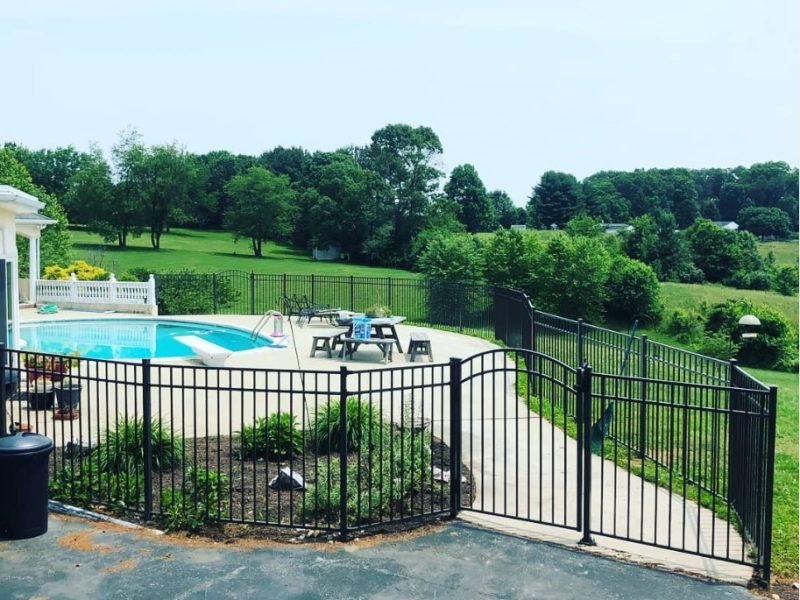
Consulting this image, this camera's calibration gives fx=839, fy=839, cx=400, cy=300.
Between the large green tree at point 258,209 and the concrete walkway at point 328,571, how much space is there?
5835 cm

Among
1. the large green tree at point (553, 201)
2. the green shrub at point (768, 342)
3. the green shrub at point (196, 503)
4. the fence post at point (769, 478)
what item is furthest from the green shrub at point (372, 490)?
the large green tree at point (553, 201)

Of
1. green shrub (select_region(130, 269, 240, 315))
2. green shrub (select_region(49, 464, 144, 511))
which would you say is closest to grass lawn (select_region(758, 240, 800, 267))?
green shrub (select_region(130, 269, 240, 315))

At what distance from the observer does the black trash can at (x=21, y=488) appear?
6.99 meters

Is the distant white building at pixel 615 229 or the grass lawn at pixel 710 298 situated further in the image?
the distant white building at pixel 615 229

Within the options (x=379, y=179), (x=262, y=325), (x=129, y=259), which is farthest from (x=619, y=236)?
(x=262, y=325)

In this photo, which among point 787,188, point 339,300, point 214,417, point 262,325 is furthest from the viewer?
point 787,188

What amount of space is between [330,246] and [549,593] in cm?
5955

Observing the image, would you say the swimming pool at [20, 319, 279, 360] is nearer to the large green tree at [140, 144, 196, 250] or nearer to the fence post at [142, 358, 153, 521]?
the fence post at [142, 358, 153, 521]

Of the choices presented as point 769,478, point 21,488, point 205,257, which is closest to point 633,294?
point 769,478

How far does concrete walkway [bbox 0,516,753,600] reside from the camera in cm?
596

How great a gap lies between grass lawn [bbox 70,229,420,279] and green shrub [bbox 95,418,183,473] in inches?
1498

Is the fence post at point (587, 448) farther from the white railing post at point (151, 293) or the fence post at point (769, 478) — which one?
the white railing post at point (151, 293)

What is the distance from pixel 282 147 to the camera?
95438 mm

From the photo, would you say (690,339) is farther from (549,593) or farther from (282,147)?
(282,147)
